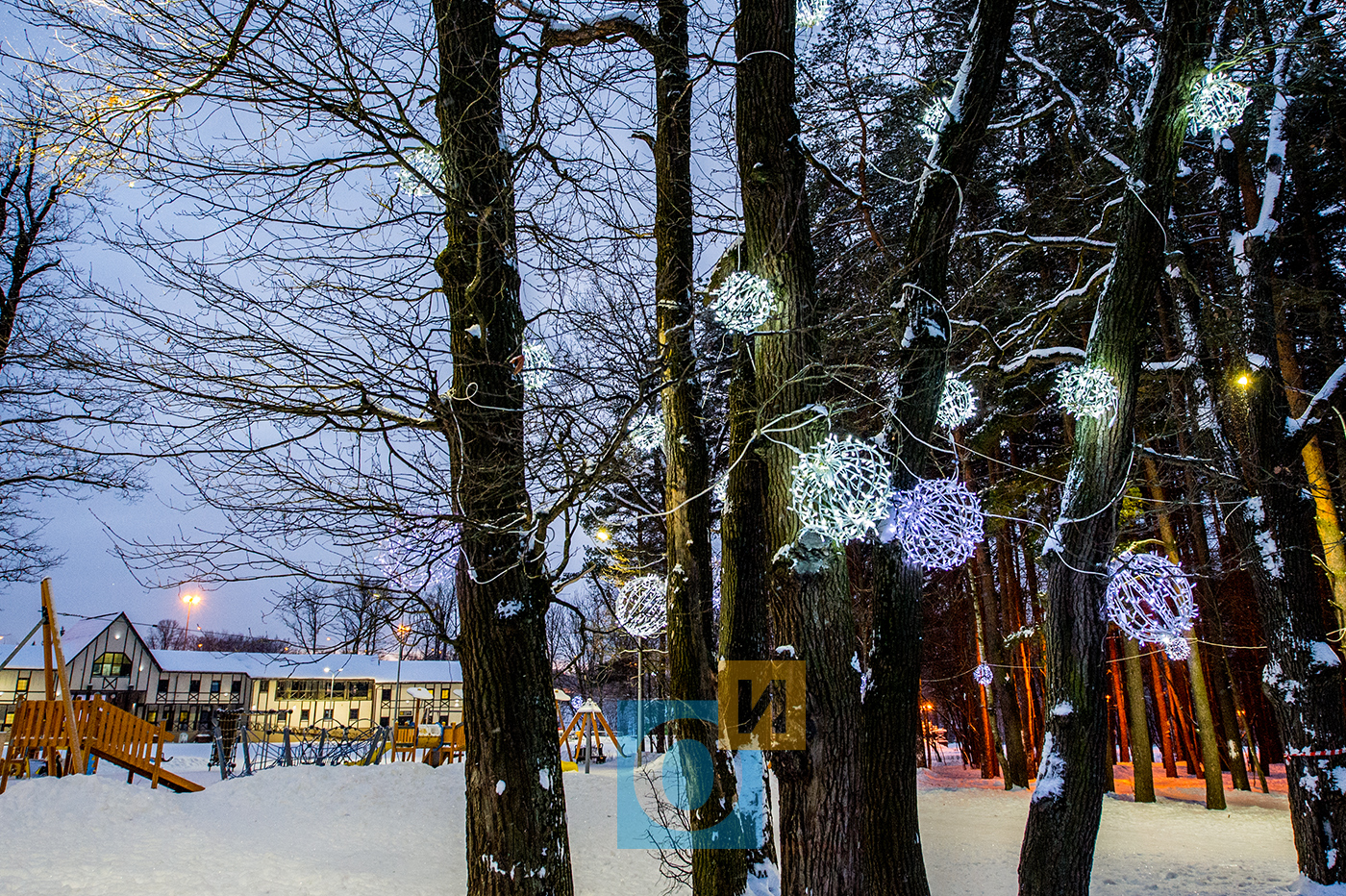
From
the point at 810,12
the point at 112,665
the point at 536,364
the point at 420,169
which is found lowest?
the point at 112,665

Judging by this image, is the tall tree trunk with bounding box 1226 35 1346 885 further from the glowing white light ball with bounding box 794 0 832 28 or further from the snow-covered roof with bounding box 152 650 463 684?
the snow-covered roof with bounding box 152 650 463 684

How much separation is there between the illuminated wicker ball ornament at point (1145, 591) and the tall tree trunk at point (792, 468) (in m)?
2.09

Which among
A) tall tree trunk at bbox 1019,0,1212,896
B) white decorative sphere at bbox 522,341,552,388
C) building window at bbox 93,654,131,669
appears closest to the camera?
white decorative sphere at bbox 522,341,552,388

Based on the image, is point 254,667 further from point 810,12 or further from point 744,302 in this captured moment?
point 810,12

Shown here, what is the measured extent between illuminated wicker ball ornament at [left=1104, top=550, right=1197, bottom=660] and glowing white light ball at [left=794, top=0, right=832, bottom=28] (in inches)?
148

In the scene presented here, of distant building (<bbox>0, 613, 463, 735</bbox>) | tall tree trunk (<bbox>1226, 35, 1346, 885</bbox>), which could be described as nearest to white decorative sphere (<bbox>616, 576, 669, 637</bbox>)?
tall tree trunk (<bbox>1226, 35, 1346, 885</bbox>)

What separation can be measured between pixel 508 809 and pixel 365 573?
1554 millimetres

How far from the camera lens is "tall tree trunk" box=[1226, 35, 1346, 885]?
563 centimetres

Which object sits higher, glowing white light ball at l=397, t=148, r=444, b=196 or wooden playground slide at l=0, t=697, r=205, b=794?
glowing white light ball at l=397, t=148, r=444, b=196

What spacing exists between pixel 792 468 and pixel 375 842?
9343 mm

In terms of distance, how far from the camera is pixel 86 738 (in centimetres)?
1185

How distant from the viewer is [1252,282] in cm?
648

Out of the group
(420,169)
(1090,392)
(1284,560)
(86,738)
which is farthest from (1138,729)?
(86,738)

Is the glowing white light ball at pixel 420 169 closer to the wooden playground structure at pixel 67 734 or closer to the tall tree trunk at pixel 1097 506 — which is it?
the tall tree trunk at pixel 1097 506
